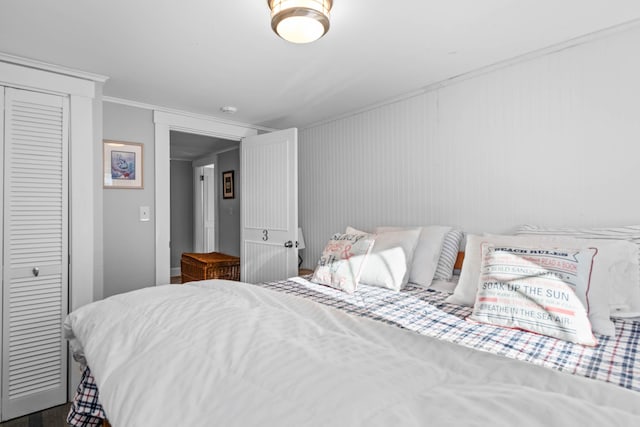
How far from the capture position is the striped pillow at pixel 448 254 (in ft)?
8.27

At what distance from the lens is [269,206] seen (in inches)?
148

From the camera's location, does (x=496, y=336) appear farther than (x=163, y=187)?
No

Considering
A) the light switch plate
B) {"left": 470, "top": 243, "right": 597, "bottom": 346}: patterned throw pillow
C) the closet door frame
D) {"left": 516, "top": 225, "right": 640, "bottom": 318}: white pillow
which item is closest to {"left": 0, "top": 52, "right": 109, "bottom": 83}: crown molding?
the closet door frame

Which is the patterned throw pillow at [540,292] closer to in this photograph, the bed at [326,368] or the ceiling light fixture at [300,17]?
the bed at [326,368]

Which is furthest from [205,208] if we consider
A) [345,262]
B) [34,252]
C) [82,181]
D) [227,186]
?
[345,262]

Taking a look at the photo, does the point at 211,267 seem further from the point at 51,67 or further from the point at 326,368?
the point at 326,368

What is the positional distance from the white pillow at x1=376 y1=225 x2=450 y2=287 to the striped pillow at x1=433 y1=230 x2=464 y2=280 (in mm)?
40

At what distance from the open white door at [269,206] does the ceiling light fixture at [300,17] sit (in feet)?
5.82

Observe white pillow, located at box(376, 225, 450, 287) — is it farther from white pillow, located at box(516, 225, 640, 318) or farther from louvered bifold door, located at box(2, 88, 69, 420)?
louvered bifold door, located at box(2, 88, 69, 420)

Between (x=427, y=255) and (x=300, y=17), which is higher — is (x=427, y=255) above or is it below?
below

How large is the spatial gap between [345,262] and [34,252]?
2.13 m

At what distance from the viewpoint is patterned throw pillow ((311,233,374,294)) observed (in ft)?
7.63

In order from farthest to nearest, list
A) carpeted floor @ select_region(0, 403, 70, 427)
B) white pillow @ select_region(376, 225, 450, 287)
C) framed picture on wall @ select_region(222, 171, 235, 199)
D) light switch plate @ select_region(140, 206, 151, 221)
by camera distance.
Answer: framed picture on wall @ select_region(222, 171, 235, 199)
light switch plate @ select_region(140, 206, 151, 221)
white pillow @ select_region(376, 225, 450, 287)
carpeted floor @ select_region(0, 403, 70, 427)

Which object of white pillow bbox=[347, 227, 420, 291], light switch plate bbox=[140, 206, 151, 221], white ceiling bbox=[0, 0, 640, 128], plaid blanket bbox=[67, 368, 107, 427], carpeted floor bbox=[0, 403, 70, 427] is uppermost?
white ceiling bbox=[0, 0, 640, 128]
